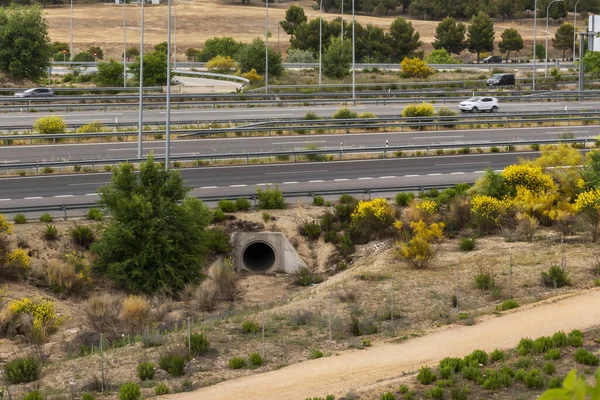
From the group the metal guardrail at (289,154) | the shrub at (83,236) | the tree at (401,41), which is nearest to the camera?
the shrub at (83,236)

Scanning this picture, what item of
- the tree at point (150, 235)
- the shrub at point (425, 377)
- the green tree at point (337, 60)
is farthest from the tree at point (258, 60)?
the shrub at point (425, 377)

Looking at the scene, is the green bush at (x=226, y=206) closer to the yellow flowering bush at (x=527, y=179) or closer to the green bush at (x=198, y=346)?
the yellow flowering bush at (x=527, y=179)

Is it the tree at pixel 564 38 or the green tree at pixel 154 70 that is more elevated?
the tree at pixel 564 38

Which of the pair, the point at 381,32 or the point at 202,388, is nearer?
the point at 202,388

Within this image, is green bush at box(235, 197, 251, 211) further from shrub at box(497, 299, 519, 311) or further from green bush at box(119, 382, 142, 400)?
green bush at box(119, 382, 142, 400)

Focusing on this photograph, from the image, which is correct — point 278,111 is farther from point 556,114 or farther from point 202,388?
point 202,388

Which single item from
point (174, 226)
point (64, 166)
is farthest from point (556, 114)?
point (174, 226)
